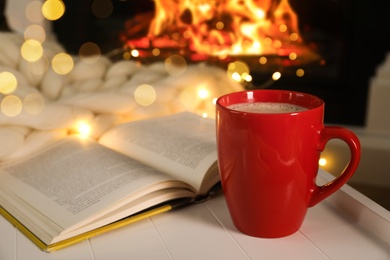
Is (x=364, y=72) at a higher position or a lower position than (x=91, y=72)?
lower

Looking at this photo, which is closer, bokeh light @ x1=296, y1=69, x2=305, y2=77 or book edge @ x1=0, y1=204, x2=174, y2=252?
book edge @ x1=0, y1=204, x2=174, y2=252

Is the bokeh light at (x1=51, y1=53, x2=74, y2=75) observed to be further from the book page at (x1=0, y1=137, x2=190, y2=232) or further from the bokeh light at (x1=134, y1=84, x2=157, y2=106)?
the book page at (x1=0, y1=137, x2=190, y2=232)

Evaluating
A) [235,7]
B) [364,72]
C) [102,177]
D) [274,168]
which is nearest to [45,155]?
[102,177]

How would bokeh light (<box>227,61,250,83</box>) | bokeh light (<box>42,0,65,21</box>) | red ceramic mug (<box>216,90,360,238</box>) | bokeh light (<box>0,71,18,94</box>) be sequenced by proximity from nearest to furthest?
red ceramic mug (<box>216,90,360,238</box>) → bokeh light (<box>0,71,18,94</box>) → bokeh light (<box>227,61,250,83</box>) → bokeh light (<box>42,0,65,21</box>)

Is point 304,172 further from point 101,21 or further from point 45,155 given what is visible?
point 101,21

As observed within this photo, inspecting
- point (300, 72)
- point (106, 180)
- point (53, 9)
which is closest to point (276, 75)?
point (300, 72)

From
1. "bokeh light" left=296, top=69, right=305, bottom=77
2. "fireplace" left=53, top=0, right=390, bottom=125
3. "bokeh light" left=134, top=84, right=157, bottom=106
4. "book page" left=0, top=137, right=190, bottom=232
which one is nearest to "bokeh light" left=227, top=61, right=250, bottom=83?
"fireplace" left=53, top=0, right=390, bottom=125

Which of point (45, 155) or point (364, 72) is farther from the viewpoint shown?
point (364, 72)

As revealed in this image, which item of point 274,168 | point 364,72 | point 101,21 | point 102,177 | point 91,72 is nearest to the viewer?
point 274,168

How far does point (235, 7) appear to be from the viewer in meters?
1.46

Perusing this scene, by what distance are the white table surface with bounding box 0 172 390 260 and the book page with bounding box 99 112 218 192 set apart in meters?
0.07

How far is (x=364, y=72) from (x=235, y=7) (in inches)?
15.7

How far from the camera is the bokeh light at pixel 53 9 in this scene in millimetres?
1541

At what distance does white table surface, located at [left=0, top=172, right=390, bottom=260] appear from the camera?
1.74ft
